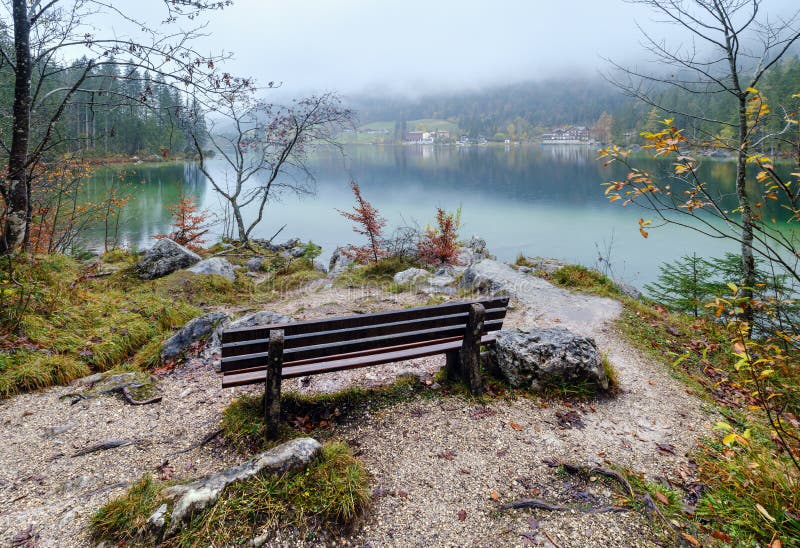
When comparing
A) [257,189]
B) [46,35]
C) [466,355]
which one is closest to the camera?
[466,355]

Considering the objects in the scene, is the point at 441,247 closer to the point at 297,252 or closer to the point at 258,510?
the point at 297,252

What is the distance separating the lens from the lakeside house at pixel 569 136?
423 ft

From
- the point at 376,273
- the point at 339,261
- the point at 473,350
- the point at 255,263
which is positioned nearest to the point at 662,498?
the point at 473,350

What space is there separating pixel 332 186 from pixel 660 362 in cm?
4204

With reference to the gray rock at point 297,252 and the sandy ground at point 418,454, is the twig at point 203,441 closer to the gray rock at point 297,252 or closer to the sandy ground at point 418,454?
the sandy ground at point 418,454

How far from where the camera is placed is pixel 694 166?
3650 mm

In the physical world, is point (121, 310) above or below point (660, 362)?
above

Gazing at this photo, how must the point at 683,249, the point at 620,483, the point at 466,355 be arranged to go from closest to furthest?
the point at 620,483 < the point at 466,355 < the point at 683,249

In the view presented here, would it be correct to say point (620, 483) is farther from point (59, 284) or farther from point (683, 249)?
point (683, 249)

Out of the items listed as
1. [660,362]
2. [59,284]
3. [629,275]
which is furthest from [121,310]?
[629,275]

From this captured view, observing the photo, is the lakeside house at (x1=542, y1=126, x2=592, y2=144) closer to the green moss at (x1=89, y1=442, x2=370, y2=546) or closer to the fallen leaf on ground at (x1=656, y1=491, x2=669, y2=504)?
the fallen leaf on ground at (x1=656, y1=491, x2=669, y2=504)

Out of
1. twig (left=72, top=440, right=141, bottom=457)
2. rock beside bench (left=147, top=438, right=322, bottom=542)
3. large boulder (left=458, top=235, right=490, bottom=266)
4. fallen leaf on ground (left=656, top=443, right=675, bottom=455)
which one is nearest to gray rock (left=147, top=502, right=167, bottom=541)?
rock beside bench (left=147, top=438, right=322, bottom=542)

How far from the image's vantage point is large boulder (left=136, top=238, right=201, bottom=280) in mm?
10438

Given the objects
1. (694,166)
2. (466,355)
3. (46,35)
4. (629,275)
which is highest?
(46,35)
